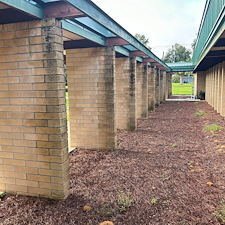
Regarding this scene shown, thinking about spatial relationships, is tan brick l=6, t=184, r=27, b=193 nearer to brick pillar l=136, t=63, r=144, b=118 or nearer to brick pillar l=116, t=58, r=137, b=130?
brick pillar l=116, t=58, r=137, b=130

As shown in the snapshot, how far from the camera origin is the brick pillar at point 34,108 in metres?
3.64

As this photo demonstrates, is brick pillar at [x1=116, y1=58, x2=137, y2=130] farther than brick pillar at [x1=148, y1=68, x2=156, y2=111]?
No

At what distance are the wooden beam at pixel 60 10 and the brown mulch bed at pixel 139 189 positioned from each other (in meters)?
Result: 3.06

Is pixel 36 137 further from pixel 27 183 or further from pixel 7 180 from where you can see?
pixel 7 180

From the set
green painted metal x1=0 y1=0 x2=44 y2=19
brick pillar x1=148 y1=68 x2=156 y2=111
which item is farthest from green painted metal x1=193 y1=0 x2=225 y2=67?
brick pillar x1=148 y1=68 x2=156 y2=111

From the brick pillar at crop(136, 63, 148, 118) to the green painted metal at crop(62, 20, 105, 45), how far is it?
21.0 feet

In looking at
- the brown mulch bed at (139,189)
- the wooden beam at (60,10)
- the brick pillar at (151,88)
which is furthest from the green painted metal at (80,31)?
the brick pillar at (151,88)

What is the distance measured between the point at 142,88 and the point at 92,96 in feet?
20.5

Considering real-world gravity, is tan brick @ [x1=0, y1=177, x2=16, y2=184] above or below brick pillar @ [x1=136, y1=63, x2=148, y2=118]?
below

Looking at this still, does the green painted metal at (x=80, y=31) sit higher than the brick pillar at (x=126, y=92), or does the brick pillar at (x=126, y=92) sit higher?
the green painted metal at (x=80, y=31)

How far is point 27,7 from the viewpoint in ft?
10.5

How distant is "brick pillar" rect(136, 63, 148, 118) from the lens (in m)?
12.4

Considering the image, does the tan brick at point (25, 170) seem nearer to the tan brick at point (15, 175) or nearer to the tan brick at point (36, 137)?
the tan brick at point (15, 175)

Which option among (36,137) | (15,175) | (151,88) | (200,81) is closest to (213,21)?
(36,137)
